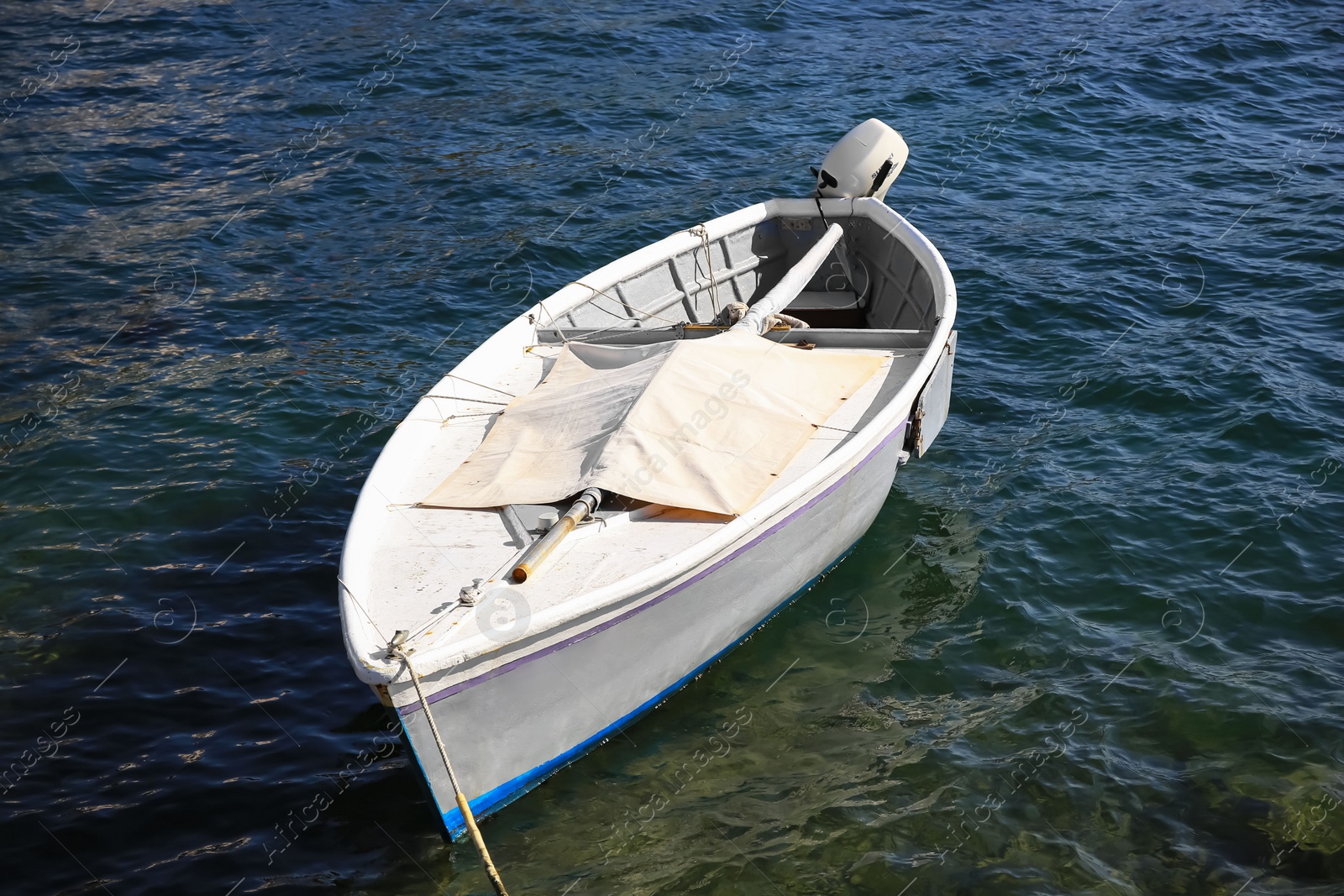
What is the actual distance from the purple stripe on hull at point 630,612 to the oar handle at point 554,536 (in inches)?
21.7

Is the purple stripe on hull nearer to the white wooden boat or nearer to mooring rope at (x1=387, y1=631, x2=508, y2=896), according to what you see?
the white wooden boat

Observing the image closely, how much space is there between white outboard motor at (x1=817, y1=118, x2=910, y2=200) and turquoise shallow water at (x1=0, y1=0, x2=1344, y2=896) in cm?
238

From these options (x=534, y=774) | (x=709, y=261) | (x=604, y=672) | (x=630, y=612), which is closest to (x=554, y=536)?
(x=630, y=612)

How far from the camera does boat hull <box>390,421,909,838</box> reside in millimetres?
6832

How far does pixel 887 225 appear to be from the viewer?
12781mm

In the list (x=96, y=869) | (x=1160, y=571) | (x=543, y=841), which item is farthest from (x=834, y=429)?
(x=96, y=869)

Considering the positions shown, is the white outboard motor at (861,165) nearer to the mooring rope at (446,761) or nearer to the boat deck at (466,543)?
the boat deck at (466,543)

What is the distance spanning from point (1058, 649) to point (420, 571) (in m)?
5.43

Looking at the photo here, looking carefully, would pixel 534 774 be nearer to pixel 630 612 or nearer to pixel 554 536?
pixel 630 612

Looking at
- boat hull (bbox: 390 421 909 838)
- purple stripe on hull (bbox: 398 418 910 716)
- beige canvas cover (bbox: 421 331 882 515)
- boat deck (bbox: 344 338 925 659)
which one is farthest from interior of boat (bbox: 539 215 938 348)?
boat hull (bbox: 390 421 909 838)

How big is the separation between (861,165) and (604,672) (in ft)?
26.8

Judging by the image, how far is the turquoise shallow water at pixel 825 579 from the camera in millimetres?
7543

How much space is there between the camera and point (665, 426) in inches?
332

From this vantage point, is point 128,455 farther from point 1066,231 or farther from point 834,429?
point 1066,231
